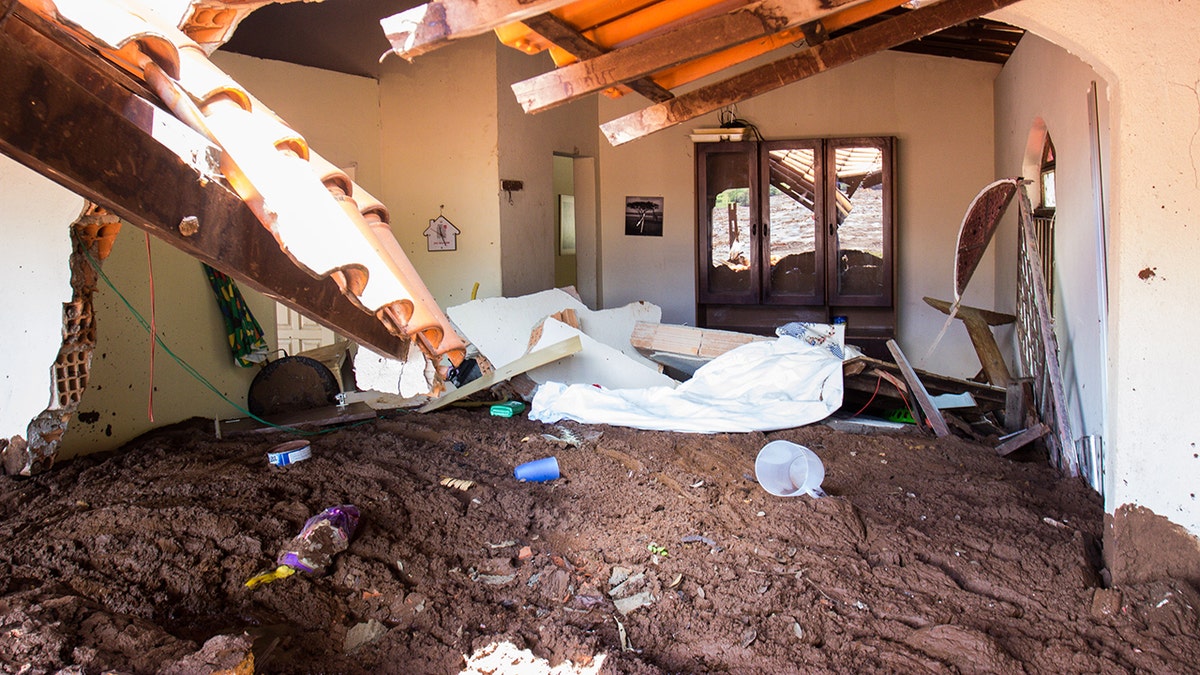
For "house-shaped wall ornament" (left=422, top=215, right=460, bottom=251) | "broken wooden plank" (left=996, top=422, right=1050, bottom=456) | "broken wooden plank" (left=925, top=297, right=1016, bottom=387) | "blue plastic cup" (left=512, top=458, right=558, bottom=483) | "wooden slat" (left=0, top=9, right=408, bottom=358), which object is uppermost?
"house-shaped wall ornament" (left=422, top=215, right=460, bottom=251)

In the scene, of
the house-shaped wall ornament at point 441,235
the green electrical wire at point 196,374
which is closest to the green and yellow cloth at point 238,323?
the green electrical wire at point 196,374

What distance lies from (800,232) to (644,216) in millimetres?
1743

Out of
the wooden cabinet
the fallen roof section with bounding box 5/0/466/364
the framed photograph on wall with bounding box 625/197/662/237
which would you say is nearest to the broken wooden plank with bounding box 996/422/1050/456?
the wooden cabinet

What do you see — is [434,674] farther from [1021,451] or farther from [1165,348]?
[1021,451]

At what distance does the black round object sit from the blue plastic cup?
2.70 m

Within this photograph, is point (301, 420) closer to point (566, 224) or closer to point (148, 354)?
point (148, 354)

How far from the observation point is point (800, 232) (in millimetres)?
8961

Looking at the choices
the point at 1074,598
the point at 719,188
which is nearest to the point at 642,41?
the point at 1074,598

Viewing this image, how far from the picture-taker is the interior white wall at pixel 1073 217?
14.2 ft

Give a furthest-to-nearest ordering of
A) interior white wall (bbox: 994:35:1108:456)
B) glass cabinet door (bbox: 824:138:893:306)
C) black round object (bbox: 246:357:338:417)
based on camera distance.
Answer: glass cabinet door (bbox: 824:138:893:306), black round object (bbox: 246:357:338:417), interior white wall (bbox: 994:35:1108:456)

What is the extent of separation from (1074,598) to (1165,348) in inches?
39.2

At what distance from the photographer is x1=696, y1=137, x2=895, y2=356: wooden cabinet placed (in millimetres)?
8828

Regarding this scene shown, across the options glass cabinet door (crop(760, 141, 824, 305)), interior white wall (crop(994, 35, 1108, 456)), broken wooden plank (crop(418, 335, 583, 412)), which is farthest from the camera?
glass cabinet door (crop(760, 141, 824, 305))

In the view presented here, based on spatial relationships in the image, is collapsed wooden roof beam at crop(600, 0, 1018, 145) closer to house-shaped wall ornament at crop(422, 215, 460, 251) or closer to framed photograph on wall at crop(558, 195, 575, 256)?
house-shaped wall ornament at crop(422, 215, 460, 251)
